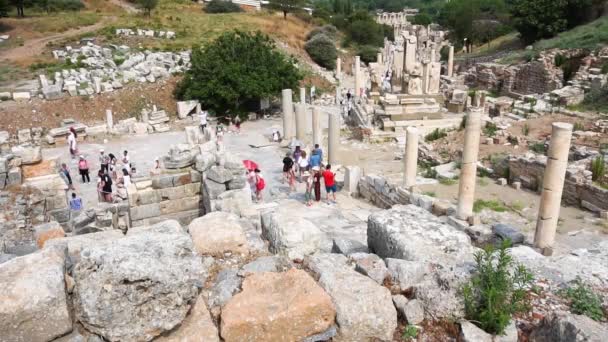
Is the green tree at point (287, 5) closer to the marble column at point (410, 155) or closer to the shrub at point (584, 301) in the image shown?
the marble column at point (410, 155)

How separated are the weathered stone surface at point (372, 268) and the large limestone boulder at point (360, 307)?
0.19 meters

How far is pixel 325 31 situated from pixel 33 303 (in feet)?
173

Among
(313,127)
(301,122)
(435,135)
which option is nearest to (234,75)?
(301,122)

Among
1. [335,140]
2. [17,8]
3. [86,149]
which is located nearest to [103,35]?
[17,8]

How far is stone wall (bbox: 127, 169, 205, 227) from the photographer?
11102 mm

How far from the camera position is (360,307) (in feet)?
13.7

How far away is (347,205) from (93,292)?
366 inches

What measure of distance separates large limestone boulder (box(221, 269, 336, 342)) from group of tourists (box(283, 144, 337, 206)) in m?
7.87

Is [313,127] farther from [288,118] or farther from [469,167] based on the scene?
[469,167]

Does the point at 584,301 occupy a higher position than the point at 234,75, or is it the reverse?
the point at 234,75

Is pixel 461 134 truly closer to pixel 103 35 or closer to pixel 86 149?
pixel 86 149

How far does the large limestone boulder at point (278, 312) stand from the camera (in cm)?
381

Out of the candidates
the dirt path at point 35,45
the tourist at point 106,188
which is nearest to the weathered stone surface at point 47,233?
A: the tourist at point 106,188

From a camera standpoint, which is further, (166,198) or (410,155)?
(410,155)
